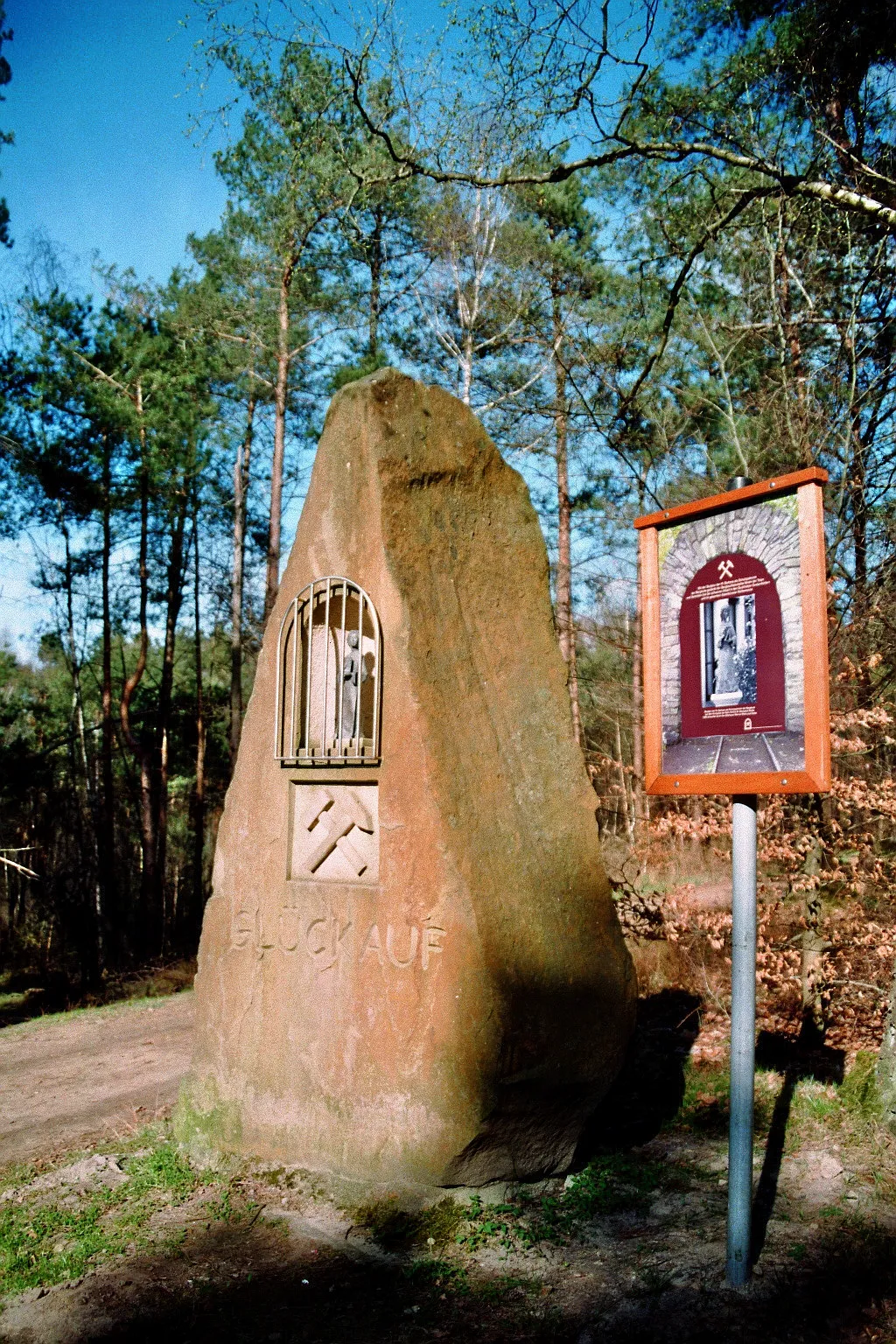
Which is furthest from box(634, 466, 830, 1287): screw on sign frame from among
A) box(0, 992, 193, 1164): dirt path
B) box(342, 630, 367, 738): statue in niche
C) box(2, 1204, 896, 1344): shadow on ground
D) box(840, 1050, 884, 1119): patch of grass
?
box(0, 992, 193, 1164): dirt path

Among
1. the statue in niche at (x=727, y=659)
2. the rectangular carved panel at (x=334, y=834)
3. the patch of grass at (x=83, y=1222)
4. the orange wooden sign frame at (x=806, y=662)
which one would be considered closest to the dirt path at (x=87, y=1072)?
the patch of grass at (x=83, y=1222)

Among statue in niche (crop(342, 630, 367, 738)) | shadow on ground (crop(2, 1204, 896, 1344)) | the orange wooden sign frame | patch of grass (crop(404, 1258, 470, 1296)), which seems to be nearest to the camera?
shadow on ground (crop(2, 1204, 896, 1344))

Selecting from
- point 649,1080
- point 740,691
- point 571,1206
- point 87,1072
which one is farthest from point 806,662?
point 87,1072

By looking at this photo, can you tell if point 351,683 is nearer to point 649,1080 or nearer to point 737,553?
point 737,553

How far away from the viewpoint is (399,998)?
14.1 feet

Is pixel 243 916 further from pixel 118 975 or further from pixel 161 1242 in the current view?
pixel 118 975

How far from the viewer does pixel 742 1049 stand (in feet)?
11.4

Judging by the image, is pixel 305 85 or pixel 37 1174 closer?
pixel 37 1174

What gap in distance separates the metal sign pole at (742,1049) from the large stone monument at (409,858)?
99 centimetres

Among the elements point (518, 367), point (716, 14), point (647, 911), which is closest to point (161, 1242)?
point (647, 911)

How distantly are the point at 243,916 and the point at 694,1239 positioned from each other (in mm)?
2492

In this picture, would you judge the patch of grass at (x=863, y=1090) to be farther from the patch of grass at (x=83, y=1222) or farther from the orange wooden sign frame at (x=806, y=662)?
the patch of grass at (x=83, y=1222)

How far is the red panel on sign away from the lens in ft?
11.9

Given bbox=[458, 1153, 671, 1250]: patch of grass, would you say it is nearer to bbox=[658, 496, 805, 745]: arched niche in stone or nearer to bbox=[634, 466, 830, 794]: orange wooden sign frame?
bbox=[634, 466, 830, 794]: orange wooden sign frame
